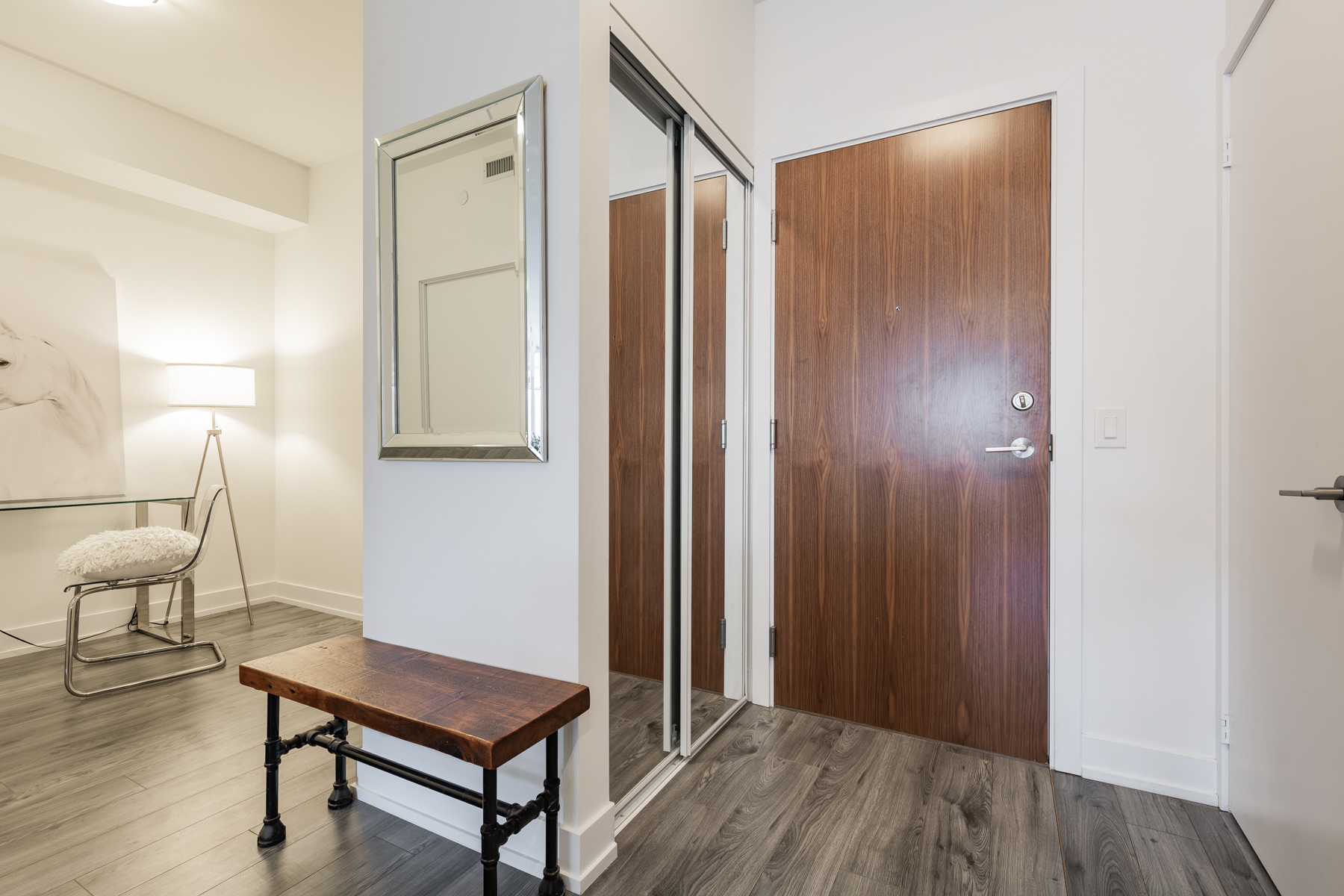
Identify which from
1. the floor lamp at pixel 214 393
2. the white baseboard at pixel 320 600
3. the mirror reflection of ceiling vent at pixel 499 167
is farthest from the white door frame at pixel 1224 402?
the floor lamp at pixel 214 393

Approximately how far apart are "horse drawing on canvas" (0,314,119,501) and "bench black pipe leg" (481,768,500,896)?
3207 millimetres

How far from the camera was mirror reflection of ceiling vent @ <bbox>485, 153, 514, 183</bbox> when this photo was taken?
57.5 inches

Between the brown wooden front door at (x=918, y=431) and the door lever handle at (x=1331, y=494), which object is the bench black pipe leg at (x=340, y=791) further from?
the door lever handle at (x=1331, y=494)

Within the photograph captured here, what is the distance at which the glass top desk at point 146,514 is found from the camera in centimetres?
268

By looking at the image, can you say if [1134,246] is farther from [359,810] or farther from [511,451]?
[359,810]

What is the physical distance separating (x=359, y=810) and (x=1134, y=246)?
271cm

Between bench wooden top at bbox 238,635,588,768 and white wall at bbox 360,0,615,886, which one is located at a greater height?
white wall at bbox 360,0,615,886

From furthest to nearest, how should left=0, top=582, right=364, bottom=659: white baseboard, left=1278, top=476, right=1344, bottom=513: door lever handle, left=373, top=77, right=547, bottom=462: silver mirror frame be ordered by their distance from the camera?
left=0, top=582, right=364, bottom=659: white baseboard
left=373, top=77, right=547, bottom=462: silver mirror frame
left=1278, top=476, right=1344, bottom=513: door lever handle

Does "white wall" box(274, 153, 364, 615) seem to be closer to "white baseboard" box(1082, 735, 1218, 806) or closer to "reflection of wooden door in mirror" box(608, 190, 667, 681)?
"reflection of wooden door in mirror" box(608, 190, 667, 681)

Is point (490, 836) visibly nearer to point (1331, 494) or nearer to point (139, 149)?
point (1331, 494)

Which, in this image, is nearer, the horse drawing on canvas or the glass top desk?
the glass top desk

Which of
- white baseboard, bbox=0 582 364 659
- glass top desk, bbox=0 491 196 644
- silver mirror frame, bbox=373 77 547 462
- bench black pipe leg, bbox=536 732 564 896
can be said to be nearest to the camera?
bench black pipe leg, bbox=536 732 564 896

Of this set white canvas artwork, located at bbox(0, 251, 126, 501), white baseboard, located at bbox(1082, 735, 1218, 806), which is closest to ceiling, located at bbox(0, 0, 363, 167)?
white canvas artwork, located at bbox(0, 251, 126, 501)

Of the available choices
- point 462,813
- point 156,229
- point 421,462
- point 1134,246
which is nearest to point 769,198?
point 1134,246
